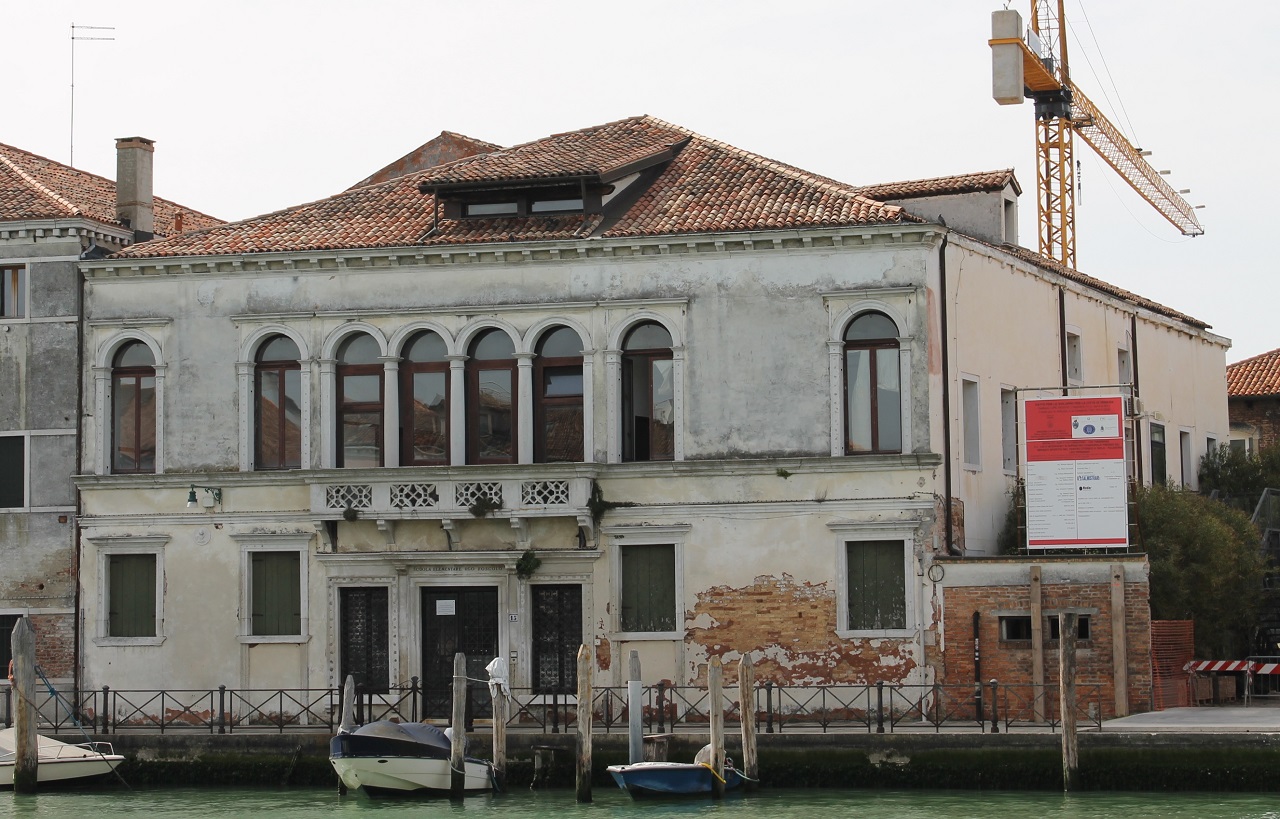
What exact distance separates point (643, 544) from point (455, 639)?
281 cm

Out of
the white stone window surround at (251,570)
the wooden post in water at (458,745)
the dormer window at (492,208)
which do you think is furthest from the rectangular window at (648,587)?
the dormer window at (492,208)

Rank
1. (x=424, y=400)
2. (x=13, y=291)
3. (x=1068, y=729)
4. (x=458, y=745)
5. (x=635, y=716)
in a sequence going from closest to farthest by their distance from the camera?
(x=1068, y=729) < (x=458, y=745) < (x=635, y=716) < (x=424, y=400) < (x=13, y=291)

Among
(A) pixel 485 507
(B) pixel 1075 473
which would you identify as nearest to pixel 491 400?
(A) pixel 485 507

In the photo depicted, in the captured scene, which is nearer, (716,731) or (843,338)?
(716,731)

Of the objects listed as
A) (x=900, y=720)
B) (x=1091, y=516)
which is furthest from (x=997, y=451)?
(x=900, y=720)

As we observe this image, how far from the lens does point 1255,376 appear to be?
47.0 metres

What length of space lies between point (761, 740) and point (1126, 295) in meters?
14.1

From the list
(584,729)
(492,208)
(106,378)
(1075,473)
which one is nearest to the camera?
(584,729)

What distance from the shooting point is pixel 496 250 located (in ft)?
92.9

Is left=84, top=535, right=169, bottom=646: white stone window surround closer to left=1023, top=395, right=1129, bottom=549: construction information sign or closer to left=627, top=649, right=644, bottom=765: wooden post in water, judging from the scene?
left=627, top=649, right=644, bottom=765: wooden post in water

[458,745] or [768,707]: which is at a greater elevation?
[768,707]

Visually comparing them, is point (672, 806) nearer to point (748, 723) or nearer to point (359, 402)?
point (748, 723)

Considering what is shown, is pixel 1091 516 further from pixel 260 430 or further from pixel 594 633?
pixel 260 430

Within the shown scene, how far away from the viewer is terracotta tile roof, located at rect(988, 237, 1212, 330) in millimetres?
31516
